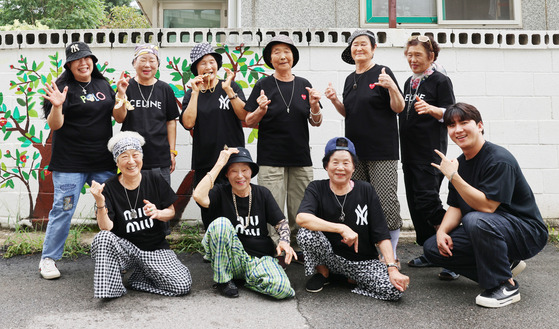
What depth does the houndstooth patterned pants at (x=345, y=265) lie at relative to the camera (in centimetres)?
322

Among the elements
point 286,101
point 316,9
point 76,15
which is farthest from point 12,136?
point 76,15

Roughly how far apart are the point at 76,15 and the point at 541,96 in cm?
1600

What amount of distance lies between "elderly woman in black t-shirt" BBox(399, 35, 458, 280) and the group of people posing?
1cm

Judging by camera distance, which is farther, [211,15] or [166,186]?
[211,15]

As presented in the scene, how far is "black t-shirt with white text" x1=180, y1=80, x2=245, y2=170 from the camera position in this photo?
390cm

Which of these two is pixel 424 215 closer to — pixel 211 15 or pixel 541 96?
pixel 541 96

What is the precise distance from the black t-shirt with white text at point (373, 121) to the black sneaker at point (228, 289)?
1426mm

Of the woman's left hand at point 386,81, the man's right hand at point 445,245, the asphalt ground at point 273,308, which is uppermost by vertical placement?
the woman's left hand at point 386,81

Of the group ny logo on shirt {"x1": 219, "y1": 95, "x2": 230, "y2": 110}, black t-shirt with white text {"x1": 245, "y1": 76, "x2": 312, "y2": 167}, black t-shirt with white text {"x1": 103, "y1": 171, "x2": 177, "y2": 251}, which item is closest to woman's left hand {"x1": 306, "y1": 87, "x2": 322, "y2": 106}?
black t-shirt with white text {"x1": 245, "y1": 76, "x2": 312, "y2": 167}

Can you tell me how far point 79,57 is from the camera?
3.73m

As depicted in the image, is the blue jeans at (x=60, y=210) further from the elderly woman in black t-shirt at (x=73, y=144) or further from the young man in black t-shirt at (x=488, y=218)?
the young man in black t-shirt at (x=488, y=218)

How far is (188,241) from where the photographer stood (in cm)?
464

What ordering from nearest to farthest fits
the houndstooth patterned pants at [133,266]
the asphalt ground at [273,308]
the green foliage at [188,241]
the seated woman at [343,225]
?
the asphalt ground at [273,308] → the houndstooth patterned pants at [133,266] → the seated woman at [343,225] → the green foliage at [188,241]

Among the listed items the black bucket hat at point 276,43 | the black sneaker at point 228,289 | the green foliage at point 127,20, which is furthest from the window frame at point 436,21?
the green foliage at point 127,20
